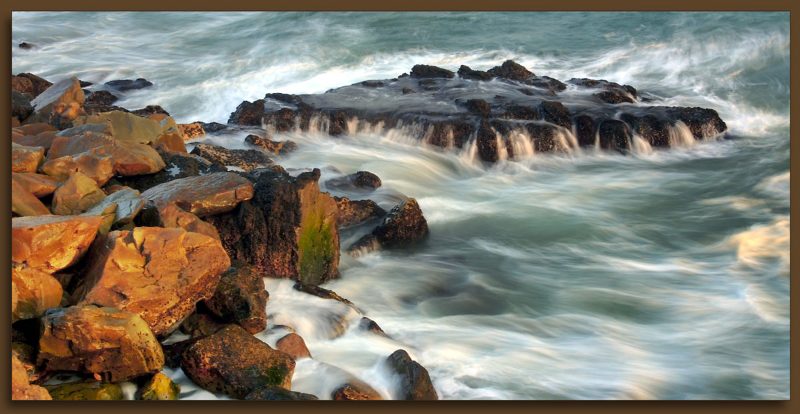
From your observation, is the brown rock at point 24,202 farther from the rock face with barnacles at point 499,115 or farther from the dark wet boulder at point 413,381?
the rock face with barnacles at point 499,115

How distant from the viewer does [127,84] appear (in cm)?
1290

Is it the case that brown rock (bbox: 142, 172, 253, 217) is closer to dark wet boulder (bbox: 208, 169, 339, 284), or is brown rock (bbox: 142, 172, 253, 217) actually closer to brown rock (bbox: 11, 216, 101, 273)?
dark wet boulder (bbox: 208, 169, 339, 284)

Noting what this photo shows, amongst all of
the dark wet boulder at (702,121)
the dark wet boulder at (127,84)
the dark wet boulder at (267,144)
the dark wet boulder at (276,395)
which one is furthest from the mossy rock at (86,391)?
the dark wet boulder at (127,84)

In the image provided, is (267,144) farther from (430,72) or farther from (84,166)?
(84,166)

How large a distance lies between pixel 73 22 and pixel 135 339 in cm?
1115

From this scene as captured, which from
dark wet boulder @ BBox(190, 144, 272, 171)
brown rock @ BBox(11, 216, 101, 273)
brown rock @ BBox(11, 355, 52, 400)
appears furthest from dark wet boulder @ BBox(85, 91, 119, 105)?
brown rock @ BBox(11, 355, 52, 400)

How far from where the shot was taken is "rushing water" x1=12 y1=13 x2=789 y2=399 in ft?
15.6

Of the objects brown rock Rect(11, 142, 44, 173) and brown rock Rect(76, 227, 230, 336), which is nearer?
brown rock Rect(76, 227, 230, 336)

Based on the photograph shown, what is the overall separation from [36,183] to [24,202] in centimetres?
38

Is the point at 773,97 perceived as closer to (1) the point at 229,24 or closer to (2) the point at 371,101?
(2) the point at 371,101

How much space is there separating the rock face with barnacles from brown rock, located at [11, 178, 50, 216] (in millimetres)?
5638

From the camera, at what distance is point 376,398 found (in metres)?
4.22

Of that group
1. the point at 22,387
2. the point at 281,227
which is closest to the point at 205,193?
the point at 281,227

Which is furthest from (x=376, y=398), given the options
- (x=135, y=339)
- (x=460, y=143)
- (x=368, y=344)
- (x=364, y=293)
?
(x=460, y=143)
